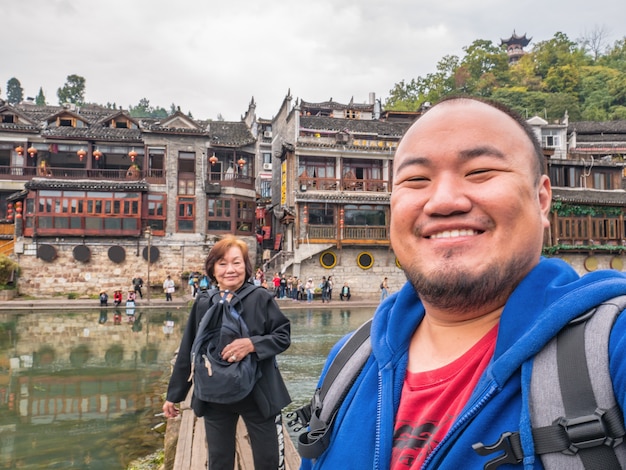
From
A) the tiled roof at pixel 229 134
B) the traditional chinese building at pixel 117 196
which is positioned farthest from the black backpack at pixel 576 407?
the tiled roof at pixel 229 134

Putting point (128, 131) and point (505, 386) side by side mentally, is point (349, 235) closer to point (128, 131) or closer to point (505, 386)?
point (128, 131)

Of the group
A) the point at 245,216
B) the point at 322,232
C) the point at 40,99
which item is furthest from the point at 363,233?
the point at 40,99

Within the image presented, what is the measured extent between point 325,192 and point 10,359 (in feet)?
66.9

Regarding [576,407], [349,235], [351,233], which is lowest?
[576,407]

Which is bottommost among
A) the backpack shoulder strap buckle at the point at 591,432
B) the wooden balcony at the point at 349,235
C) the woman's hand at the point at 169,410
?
the woman's hand at the point at 169,410

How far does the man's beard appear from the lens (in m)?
1.19

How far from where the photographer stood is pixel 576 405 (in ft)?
3.05

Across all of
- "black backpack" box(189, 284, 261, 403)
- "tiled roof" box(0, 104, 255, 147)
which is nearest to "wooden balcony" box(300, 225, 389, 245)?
"tiled roof" box(0, 104, 255, 147)

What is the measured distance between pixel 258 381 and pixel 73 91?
84336mm

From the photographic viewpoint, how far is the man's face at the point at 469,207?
120 cm

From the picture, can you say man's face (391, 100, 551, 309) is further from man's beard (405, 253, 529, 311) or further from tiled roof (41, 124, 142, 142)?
tiled roof (41, 124, 142, 142)

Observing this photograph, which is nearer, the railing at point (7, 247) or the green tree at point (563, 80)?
the railing at point (7, 247)

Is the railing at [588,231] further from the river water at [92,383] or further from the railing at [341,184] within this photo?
the river water at [92,383]

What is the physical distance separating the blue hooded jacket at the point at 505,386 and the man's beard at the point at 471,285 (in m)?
0.03
